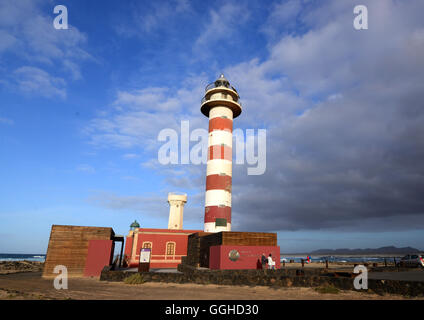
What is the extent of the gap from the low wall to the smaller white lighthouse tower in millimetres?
Answer: 22237

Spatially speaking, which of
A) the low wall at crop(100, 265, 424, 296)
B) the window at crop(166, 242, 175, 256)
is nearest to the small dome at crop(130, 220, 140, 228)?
the window at crop(166, 242, 175, 256)

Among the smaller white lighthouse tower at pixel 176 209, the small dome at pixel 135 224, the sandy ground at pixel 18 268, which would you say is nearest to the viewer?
the sandy ground at pixel 18 268

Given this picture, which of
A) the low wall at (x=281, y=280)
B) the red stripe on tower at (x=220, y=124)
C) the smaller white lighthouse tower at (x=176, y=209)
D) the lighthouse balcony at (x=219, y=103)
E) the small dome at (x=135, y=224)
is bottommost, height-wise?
the low wall at (x=281, y=280)

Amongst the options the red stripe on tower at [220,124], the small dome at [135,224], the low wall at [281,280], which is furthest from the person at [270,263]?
the small dome at [135,224]

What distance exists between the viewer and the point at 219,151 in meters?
28.0

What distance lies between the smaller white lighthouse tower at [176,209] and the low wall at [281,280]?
22237 mm

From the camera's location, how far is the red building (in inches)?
1137

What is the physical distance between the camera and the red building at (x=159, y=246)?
1137 inches

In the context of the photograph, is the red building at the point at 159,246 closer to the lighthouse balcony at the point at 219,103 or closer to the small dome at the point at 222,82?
the lighthouse balcony at the point at 219,103

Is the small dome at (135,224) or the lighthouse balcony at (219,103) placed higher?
the lighthouse balcony at (219,103)
